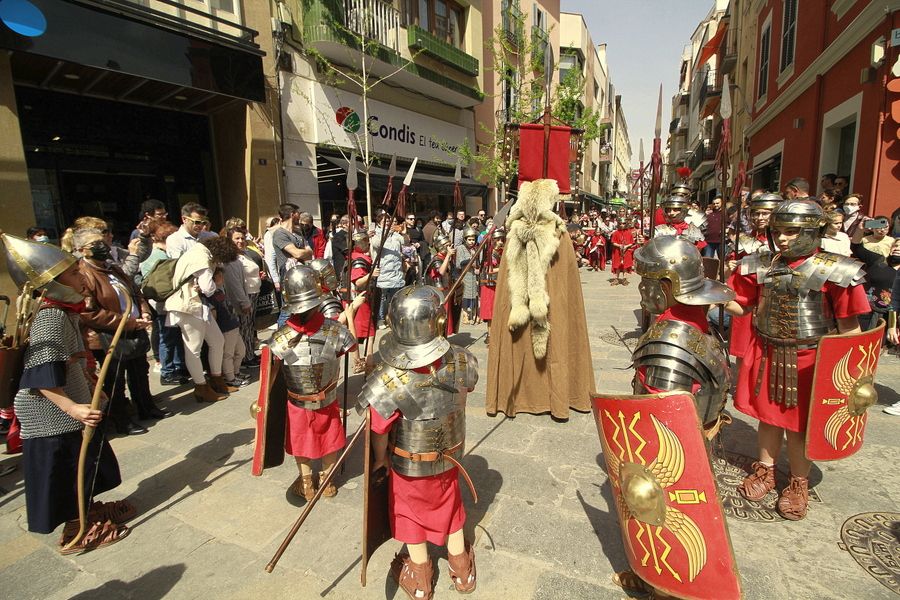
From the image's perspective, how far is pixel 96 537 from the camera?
255cm

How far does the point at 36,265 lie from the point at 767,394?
4004 mm

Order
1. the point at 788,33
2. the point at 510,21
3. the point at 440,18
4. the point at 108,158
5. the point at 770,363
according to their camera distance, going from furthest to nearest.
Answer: the point at 510,21, the point at 440,18, the point at 788,33, the point at 108,158, the point at 770,363

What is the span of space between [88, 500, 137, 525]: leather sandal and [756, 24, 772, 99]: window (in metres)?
16.4

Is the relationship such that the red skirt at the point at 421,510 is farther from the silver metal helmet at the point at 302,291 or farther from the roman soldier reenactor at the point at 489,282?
the roman soldier reenactor at the point at 489,282

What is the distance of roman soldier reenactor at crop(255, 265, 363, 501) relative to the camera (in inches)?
107

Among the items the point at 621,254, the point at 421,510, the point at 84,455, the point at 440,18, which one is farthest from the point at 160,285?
the point at 440,18

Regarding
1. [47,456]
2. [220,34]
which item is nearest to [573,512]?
[47,456]

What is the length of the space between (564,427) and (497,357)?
2.74 ft

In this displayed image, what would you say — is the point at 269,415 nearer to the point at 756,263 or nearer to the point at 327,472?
the point at 327,472

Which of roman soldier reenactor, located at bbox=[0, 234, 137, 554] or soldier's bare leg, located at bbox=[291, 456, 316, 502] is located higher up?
Answer: roman soldier reenactor, located at bbox=[0, 234, 137, 554]

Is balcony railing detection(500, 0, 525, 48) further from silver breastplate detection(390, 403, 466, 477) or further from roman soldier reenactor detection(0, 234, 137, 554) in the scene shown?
silver breastplate detection(390, 403, 466, 477)

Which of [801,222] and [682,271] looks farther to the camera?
[801,222]

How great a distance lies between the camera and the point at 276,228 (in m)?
6.30

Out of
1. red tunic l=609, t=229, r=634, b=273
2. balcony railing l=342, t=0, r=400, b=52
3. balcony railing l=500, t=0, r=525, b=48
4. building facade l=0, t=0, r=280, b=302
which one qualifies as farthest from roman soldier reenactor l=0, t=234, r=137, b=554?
balcony railing l=500, t=0, r=525, b=48
